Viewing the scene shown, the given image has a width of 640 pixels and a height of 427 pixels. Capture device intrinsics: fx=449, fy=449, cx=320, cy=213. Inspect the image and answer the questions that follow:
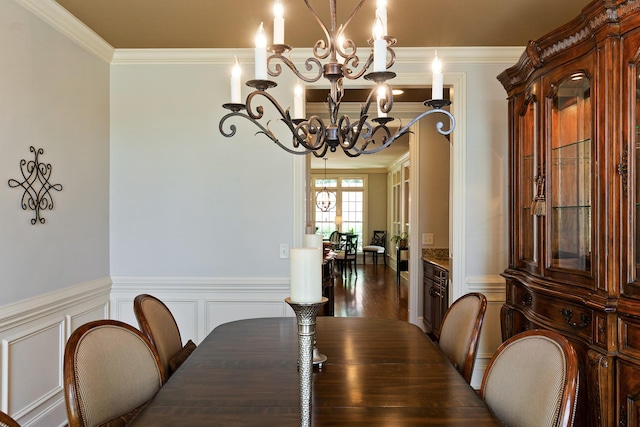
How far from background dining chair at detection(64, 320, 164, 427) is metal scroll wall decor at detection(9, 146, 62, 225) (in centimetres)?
122

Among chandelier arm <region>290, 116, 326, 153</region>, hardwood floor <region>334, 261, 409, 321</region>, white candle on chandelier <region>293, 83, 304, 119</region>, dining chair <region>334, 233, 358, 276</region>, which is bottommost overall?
hardwood floor <region>334, 261, 409, 321</region>

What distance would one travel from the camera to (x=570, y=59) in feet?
6.97

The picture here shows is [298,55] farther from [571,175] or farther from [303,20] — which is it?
[571,175]

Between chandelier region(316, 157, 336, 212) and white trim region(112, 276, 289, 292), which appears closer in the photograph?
white trim region(112, 276, 289, 292)

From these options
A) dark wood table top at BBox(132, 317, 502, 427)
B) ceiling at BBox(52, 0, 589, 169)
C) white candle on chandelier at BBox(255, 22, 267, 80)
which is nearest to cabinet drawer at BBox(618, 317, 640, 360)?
dark wood table top at BBox(132, 317, 502, 427)

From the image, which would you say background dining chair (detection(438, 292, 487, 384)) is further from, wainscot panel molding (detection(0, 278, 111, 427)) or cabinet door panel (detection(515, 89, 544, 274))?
wainscot panel molding (detection(0, 278, 111, 427))

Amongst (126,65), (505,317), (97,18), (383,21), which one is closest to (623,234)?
(505,317)

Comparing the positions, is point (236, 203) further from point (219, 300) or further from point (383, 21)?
point (383, 21)

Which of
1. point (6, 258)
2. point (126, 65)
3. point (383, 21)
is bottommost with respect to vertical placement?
point (6, 258)

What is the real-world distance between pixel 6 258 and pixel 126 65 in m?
1.76

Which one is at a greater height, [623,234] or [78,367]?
[623,234]

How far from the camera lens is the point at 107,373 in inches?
59.6

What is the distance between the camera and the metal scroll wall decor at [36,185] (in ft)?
7.93

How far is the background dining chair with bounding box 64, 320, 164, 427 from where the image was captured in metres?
1.36
